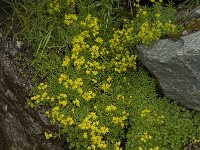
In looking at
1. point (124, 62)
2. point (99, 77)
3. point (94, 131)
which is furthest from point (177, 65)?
point (94, 131)

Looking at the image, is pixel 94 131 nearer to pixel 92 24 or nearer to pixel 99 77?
pixel 99 77

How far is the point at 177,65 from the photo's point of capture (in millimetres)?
4547

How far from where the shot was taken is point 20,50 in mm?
5383

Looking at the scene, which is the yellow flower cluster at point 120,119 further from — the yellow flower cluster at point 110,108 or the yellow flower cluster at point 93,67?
the yellow flower cluster at point 93,67

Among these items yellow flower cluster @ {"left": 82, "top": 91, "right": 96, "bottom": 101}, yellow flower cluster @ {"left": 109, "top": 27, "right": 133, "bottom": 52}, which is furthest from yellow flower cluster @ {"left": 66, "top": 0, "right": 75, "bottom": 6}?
yellow flower cluster @ {"left": 82, "top": 91, "right": 96, "bottom": 101}

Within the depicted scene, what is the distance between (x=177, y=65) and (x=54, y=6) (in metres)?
1.92

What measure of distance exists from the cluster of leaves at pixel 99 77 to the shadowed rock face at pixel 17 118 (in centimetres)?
15

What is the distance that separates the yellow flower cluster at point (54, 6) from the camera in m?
5.39

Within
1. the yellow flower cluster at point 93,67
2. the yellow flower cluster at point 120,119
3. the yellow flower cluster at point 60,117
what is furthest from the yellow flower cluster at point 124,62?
the yellow flower cluster at point 60,117

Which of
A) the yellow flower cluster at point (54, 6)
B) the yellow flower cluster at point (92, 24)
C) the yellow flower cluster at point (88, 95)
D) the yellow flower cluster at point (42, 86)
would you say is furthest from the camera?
the yellow flower cluster at point (54, 6)

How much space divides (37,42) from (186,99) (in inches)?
81.9

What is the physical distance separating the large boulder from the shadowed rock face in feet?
4.71

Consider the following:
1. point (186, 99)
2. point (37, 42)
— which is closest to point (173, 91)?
point (186, 99)

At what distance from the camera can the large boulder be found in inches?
175
